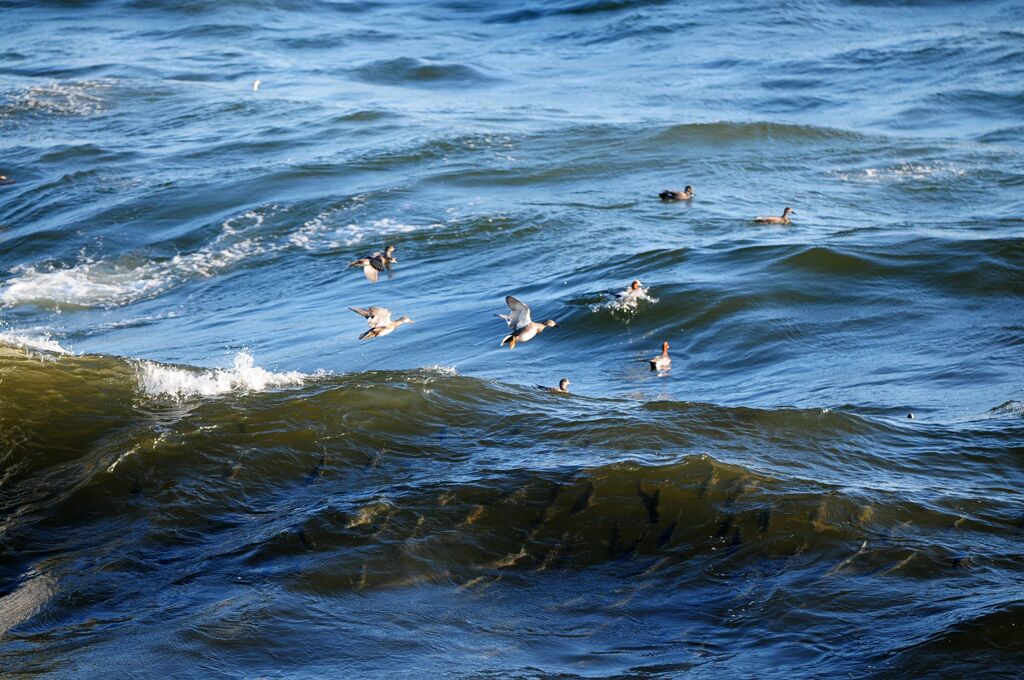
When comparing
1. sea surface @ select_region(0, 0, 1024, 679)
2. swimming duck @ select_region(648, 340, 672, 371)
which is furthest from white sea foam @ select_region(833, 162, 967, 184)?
swimming duck @ select_region(648, 340, 672, 371)

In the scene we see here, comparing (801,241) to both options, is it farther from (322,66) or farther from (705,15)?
(705,15)

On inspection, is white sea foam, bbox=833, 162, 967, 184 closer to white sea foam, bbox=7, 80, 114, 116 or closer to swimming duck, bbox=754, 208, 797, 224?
swimming duck, bbox=754, 208, 797, 224

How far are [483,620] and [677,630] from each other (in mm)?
1066

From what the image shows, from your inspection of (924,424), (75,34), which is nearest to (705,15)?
(75,34)

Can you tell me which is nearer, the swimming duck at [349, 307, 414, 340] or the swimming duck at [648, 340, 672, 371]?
the swimming duck at [349, 307, 414, 340]

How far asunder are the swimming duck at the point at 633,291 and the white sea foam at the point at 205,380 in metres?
4.39

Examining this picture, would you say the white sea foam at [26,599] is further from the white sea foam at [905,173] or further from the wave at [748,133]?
the wave at [748,133]

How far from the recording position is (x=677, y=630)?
6375 millimetres

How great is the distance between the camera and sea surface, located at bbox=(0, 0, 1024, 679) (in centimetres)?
652

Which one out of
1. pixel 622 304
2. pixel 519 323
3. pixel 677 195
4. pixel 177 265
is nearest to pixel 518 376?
pixel 519 323

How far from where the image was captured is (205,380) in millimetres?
9961

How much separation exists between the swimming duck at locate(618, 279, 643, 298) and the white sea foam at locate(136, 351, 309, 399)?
4.39 metres

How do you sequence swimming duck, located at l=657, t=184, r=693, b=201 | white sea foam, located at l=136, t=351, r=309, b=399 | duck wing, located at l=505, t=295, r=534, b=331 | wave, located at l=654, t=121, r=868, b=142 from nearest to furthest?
white sea foam, located at l=136, t=351, r=309, b=399 < duck wing, located at l=505, t=295, r=534, b=331 < swimming duck, located at l=657, t=184, r=693, b=201 < wave, located at l=654, t=121, r=868, b=142

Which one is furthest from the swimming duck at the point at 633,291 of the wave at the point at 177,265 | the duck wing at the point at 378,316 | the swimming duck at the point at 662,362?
the wave at the point at 177,265
